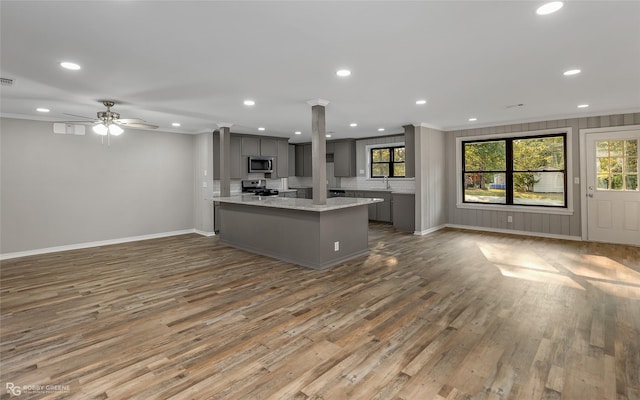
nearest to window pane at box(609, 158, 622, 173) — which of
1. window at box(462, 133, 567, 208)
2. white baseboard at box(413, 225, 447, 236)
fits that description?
window at box(462, 133, 567, 208)

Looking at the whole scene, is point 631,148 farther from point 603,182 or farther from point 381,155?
point 381,155

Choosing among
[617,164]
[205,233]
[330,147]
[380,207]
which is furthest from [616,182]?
[205,233]

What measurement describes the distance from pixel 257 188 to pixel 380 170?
350 centimetres

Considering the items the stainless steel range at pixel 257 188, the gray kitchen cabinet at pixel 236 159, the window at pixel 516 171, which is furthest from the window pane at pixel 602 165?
the gray kitchen cabinet at pixel 236 159

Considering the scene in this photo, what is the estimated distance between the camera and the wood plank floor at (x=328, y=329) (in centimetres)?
198

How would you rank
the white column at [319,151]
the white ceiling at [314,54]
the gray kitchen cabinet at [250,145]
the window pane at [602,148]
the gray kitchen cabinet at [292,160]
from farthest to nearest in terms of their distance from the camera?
the gray kitchen cabinet at [292,160]
the gray kitchen cabinet at [250,145]
the window pane at [602,148]
the white column at [319,151]
the white ceiling at [314,54]

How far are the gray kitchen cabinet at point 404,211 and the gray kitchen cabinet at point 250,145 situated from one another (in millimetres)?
3670

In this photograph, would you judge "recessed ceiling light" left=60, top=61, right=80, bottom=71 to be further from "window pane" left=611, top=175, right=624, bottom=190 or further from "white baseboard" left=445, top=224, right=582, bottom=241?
"window pane" left=611, top=175, right=624, bottom=190

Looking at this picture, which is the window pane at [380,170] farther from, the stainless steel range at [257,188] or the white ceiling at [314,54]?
the white ceiling at [314,54]

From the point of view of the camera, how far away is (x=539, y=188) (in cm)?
654

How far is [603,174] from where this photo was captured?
575 centimetres

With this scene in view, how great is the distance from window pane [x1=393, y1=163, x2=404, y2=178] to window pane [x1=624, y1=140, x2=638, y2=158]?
172 inches

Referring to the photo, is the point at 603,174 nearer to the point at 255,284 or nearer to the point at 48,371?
the point at 255,284

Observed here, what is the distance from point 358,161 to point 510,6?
23.8 ft
